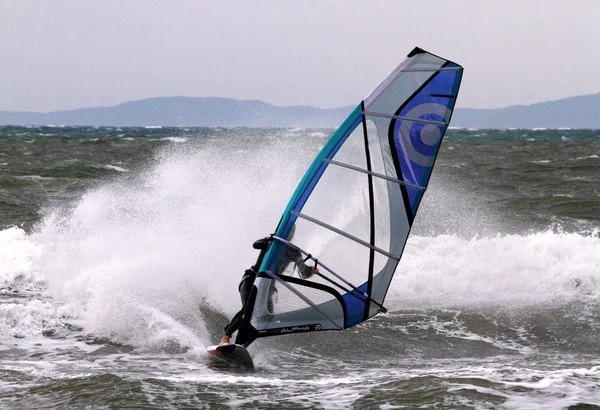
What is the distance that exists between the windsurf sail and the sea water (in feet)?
1.49

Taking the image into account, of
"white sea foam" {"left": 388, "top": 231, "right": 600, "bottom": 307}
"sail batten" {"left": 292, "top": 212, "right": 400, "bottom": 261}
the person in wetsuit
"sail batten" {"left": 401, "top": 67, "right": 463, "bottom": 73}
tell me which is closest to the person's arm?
the person in wetsuit

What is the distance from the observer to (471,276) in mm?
8453

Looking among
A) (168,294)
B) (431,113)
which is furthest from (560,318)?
(168,294)

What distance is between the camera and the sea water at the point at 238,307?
4824 mm

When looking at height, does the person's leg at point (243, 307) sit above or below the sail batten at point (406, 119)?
below

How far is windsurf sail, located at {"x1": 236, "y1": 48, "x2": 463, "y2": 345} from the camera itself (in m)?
5.26

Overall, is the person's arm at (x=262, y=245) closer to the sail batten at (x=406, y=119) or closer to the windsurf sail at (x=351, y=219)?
the windsurf sail at (x=351, y=219)

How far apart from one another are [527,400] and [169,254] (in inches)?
178

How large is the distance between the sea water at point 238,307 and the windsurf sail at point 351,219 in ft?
1.49

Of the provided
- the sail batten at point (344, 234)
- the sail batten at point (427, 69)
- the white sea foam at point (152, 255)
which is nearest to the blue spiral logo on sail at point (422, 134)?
the sail batten at point (427, 69)

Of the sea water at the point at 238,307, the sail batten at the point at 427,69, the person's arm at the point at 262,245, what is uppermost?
the sail batten at the point at 427,69

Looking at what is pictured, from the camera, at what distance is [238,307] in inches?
283

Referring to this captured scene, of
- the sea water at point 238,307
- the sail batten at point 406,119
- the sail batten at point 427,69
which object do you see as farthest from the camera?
the sail batten at point 406,119

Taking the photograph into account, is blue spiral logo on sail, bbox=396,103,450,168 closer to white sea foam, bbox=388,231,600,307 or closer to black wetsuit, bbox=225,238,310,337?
black wetsuit, bbox=225,238,310,337
